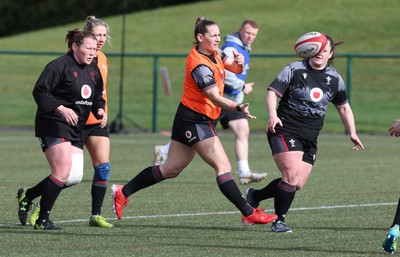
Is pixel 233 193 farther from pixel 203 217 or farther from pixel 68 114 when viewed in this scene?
pixel 68 114

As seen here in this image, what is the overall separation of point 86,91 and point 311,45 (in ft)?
6.97

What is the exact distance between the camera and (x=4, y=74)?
35062mm

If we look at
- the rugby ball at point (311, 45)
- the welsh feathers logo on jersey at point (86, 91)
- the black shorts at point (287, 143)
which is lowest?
Answer: the black shorts at point (287, 143)

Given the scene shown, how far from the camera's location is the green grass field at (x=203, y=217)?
8875 millimetres

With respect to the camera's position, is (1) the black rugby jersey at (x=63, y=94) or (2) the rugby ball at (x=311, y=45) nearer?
(1) the black rugby jersey at (x=63, y=94)

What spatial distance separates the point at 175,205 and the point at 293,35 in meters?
35.5

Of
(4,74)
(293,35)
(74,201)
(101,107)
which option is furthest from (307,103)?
(293,35)

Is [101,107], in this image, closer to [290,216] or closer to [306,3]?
[290,216]

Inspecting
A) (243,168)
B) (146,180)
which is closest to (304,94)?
(146,180)

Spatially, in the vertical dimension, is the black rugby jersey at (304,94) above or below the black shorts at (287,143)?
above

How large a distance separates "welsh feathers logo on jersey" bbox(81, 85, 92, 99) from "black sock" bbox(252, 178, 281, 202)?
6.67ft

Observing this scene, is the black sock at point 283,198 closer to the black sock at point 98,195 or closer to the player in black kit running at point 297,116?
the player in black kit running at point 297,116

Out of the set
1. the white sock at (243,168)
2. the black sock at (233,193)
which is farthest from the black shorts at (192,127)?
the white sock at (243,168)

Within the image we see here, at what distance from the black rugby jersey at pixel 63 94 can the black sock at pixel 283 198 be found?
6.35 ft
